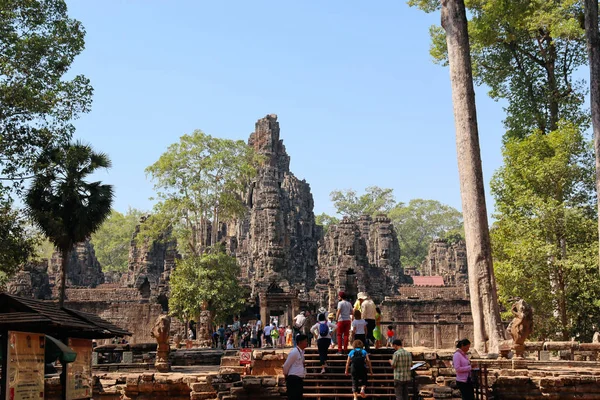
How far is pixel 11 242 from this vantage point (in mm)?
17219

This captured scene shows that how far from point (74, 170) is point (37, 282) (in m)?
17.5

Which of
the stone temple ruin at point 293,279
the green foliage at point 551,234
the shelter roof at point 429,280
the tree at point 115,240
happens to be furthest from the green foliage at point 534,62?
the tree at point 115,240

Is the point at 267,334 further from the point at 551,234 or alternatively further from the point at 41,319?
the point at 41,319

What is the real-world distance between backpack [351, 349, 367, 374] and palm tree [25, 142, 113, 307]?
1126 centimetres

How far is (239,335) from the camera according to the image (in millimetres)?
29078

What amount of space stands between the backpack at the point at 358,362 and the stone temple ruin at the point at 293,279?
15799 mm

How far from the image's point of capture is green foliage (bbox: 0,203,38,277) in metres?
17.2

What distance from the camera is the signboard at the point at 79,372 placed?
972cm

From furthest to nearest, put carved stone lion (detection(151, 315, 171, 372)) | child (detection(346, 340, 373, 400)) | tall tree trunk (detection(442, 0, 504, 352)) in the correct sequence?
carved stone lion (detection(151, 315, 171, 372))
tall tree trunk (detection(442, 0, 504, 352))
child (detection(346, 340, 373, 400))

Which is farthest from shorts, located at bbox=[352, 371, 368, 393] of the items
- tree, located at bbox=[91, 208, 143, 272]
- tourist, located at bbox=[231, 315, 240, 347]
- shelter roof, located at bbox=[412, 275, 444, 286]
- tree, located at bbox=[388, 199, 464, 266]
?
tree, located at bbox=[388, 199, 464, 266]

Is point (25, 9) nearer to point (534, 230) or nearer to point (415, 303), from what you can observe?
point (534, 230)

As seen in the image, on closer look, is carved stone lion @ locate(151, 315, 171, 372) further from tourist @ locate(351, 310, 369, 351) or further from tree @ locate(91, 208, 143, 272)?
tree @ locate(91, 208, 143, 272)

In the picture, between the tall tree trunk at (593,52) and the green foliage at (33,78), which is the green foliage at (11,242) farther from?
the tall tree trunk at (593,52)

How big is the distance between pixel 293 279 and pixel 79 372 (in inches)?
1037
